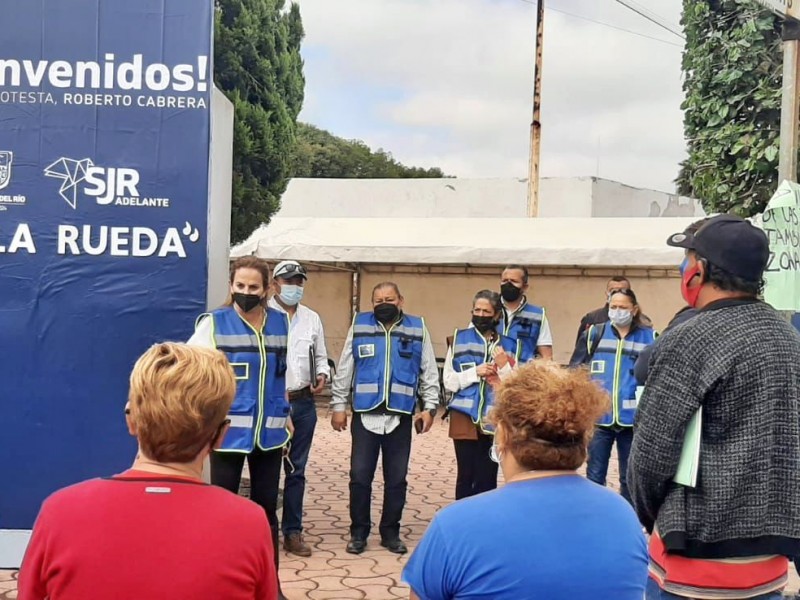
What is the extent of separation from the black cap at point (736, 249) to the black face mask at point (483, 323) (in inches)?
132

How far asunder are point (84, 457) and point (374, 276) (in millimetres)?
11462

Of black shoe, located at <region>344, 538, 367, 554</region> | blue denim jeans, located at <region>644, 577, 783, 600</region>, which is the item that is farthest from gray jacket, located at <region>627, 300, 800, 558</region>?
black shoe, located at <region>344, 538, 367, 554</region>

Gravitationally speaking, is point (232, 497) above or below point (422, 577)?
above

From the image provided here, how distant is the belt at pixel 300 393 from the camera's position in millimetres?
5809

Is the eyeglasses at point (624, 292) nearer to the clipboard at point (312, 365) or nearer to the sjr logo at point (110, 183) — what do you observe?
the clipboard at point (312, 365)

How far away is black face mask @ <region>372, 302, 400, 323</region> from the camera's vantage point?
19.2 ft

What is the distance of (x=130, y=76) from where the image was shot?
4.44 meters

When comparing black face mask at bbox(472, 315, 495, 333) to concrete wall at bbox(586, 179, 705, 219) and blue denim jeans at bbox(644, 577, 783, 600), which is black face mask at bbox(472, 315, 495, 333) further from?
concrete wall at bbox(586, 179, 705, 219)

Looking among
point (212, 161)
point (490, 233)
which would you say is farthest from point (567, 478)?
point (490, 233)

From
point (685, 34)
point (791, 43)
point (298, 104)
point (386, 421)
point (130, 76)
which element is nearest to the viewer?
point (130, 76)

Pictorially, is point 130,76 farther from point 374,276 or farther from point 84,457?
point 374,276

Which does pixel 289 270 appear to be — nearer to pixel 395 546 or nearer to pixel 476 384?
pixel 476 384

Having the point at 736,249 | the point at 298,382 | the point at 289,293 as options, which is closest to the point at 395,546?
the point at 298,382

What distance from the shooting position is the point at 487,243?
42.9 ft
